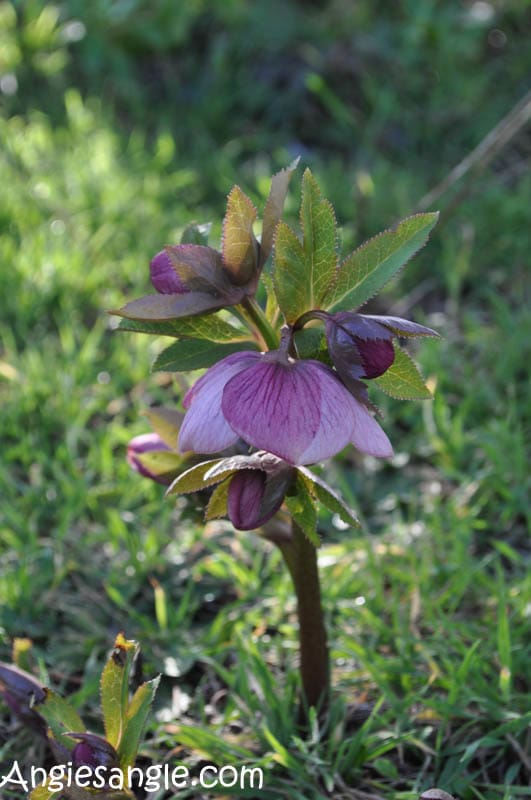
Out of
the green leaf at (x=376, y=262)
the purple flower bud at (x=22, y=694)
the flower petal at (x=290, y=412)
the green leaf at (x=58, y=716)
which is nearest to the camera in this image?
the flower petal at (x=290, y=412)

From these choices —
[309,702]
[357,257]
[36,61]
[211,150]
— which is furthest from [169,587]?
[36,61]

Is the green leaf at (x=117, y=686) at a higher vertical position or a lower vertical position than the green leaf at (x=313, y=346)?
lower

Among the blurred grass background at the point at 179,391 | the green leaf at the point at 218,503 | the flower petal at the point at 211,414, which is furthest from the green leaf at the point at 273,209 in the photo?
the blurred grass background at the point at 179,391

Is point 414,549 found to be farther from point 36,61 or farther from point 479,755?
point 36,61

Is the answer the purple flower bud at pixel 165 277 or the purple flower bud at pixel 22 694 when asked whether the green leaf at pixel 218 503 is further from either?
the purple flower bud at pixel 22 694

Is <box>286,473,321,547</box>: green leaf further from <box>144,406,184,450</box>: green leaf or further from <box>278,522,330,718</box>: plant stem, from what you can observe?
<box>144,406,184,450</box>: green leaf

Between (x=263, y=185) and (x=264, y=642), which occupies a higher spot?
(x=263, y=185)
